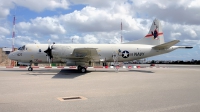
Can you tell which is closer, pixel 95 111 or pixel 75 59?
pixel 95 111

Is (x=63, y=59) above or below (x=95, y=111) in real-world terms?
above

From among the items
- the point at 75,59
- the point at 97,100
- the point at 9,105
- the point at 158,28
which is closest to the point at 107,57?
the point at 75,59

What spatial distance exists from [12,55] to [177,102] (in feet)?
74.3

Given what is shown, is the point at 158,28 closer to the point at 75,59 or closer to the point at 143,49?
the point at 143,49

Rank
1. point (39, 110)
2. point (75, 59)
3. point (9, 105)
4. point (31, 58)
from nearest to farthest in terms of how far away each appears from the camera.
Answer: point (39, 110) < point (9, 105) < point (75, 59) < point (31, 58)

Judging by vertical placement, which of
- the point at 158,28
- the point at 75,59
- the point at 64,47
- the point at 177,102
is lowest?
the point at 177,102

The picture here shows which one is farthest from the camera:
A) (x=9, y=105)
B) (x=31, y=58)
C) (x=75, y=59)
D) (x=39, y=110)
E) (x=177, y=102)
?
(x=31, y=58)

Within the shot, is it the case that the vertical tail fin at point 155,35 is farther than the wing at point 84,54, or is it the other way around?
the vertical tail fin at point 155,35

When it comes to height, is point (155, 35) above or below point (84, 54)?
above

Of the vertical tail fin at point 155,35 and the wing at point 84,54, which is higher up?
the vertical tail fin at point 155,35

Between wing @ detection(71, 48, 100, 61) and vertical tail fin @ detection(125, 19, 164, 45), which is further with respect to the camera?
vertical tail fin @ detection(125, 19, 164, 45)

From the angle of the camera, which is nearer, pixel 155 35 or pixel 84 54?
pixel 84 54

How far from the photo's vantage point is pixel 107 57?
23969 mm

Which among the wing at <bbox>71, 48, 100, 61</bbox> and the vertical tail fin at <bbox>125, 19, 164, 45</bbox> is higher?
the vertical tail fin at <bbox>125, 19, 164, 45</bbox>
